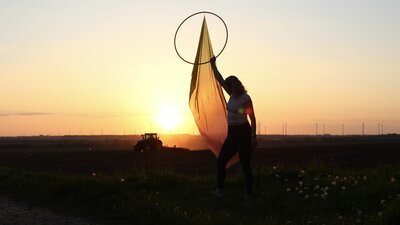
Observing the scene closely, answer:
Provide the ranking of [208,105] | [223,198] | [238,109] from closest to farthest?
[238,109]
[223,198]
[208,105]

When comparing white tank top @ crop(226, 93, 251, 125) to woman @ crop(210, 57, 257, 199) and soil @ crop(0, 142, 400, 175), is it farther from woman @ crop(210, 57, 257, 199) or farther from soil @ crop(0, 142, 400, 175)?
soil @ crop(0, 142, 400, 175)

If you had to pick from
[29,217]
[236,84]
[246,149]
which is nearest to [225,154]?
[246,149]

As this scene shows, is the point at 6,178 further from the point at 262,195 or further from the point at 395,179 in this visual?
the point at 395,179

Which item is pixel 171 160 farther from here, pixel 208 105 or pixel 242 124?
pixel 242 124

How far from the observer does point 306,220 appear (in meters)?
7.60

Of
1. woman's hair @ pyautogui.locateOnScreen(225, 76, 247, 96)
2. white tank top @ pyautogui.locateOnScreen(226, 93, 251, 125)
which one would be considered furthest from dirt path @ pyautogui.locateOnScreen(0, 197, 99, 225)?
woman's hair @ pyautogui.locateOnScreen(225, 76, 247, 96)

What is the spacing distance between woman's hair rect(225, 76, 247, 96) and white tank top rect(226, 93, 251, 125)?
0.27 ft

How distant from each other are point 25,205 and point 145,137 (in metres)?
46.4

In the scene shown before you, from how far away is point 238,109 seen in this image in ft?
30.1

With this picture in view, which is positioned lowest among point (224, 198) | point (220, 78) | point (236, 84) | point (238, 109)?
point (224, 198)

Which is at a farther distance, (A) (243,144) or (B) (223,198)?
(B) (223,198)

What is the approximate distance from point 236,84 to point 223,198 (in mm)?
1861

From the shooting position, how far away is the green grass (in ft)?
25.6

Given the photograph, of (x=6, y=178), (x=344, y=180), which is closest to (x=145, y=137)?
(x=6, y=178)
